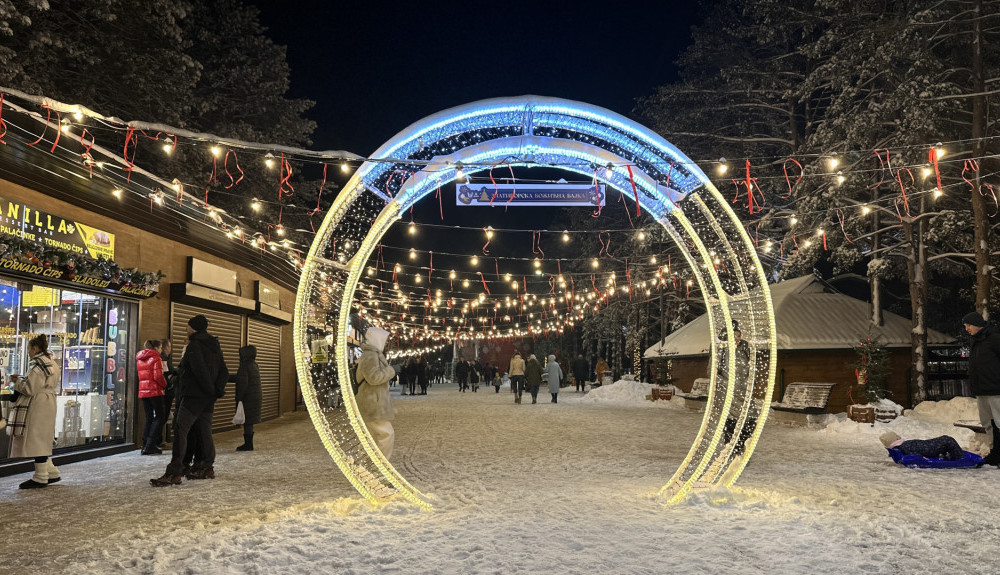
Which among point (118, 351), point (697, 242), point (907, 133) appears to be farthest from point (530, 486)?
point (907, 133)

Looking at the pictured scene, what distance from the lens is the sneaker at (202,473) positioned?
8081mm

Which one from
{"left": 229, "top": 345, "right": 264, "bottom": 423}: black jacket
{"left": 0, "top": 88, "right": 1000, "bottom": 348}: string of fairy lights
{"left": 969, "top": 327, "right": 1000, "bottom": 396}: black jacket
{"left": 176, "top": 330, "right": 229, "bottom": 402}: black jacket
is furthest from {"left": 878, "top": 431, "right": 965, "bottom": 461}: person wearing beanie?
{"left": 229, "top": 345, "right": 264, "bottom": 423}: black jacket

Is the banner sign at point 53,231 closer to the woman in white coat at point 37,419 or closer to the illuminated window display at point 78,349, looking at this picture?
the illuminated window display at point 78,349

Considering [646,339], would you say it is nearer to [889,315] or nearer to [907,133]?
[889,315]

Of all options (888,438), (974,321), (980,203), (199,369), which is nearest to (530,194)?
(199,369)

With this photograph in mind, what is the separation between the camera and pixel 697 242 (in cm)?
667

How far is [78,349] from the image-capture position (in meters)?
10.4

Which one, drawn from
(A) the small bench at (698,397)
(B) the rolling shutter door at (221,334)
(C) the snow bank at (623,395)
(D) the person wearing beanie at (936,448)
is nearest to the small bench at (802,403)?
(A) the small bench at (698,397)

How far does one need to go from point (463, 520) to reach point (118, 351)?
7912 millimetres

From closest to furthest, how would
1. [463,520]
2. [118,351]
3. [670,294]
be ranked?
[463,520] < [118,351] < [670,294]

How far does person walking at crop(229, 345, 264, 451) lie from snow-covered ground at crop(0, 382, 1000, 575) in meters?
0.78

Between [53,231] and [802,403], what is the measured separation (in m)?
13.2

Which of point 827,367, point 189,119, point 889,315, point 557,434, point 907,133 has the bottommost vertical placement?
point 557,434

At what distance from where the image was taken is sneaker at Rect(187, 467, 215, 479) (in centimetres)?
808
